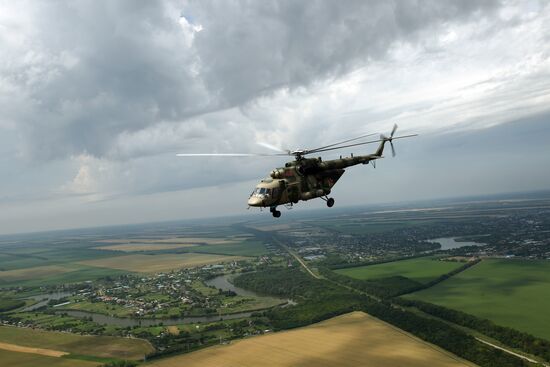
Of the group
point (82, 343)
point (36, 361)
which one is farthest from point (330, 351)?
point (36, 361)

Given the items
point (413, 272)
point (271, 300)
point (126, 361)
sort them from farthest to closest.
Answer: point (413, 272) → point (271, 300) → point (126, 361)

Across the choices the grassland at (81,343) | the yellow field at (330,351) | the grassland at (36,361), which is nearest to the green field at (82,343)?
the grassland at (81,343)

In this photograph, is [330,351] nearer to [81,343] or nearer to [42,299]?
[81,343]

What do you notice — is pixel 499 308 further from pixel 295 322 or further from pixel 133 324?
pixel 133 324

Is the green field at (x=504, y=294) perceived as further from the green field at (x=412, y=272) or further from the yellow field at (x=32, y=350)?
the yellow field at (x=32, y=350)

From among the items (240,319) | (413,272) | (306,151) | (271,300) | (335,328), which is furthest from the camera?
(413,272)

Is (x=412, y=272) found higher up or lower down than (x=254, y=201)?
lower down

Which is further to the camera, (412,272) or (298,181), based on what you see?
(412,272)

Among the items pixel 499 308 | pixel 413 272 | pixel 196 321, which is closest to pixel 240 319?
pixel 196 321
